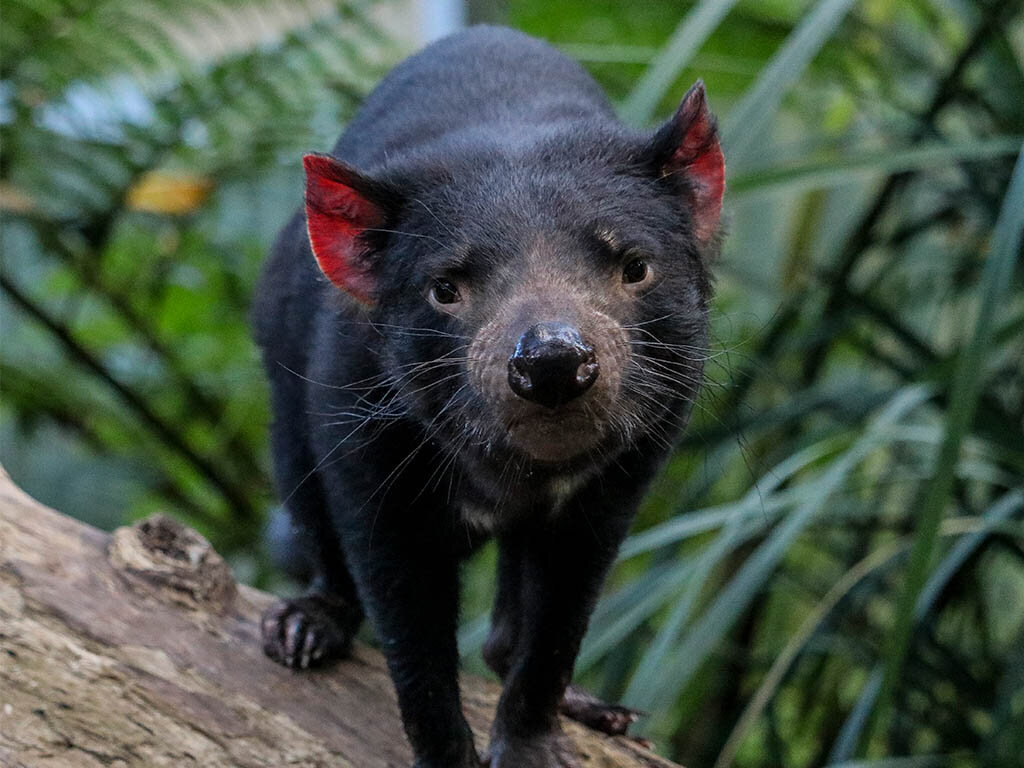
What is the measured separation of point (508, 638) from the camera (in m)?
2.69

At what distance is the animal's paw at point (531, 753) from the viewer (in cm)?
233

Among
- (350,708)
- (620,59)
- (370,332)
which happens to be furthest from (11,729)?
(620,59)

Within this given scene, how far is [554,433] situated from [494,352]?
0.50 feet

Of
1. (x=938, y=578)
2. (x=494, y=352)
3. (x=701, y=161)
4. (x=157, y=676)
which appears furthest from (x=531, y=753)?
(x=938, y=578)

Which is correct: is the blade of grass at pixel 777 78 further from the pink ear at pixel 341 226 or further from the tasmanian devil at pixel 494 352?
the pink ear at pixel 341 226

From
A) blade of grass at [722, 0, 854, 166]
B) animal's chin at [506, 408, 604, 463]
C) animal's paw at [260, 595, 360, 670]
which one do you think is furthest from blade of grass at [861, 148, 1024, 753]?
animal's paw at [260, 595, 360, 670]

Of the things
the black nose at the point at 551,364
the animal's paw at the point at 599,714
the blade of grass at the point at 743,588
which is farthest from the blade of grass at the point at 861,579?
the black nose at the point at 551,364

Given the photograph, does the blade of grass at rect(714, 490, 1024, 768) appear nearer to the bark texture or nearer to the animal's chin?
the bark texture

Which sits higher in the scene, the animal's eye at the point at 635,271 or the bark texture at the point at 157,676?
the animal's eye at the point at 635,271

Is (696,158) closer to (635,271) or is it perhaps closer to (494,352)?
(635,271)

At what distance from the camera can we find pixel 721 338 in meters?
3.11

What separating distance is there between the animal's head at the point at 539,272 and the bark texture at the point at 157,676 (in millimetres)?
678

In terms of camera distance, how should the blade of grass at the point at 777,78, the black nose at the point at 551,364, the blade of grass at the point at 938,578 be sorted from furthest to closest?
the blade of grass at the point at 938,578, the blade of grass at the point at 777,78, the black nose at the point at 551,364

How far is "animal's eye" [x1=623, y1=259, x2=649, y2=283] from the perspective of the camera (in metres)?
1.91
